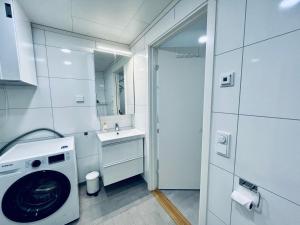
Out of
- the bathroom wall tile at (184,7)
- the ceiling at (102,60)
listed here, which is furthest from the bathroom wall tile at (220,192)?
the ceiling at (102,60)

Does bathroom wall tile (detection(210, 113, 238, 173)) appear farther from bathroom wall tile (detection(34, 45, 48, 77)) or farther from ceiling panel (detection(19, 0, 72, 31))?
bathroom wall tile (detection(34, 45, 48, 77))

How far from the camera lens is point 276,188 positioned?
2.28 feet

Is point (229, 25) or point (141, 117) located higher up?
point (229, 25)

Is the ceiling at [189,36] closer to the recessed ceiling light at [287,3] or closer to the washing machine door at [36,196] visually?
the recessed ceiling light at [287,3]

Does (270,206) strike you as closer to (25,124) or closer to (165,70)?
(165,70)

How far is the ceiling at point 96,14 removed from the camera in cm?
128

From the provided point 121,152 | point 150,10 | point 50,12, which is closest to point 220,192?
point 121,152

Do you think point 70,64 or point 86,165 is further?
point 86,165

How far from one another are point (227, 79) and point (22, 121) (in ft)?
7.06

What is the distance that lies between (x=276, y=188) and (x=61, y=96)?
2221mm

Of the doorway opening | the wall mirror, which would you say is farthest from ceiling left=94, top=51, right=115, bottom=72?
the doorway opening

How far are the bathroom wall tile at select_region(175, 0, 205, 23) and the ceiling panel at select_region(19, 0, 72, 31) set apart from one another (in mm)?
996

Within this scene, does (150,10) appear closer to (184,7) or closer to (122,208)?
(184,7)

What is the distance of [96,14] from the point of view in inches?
56.6
